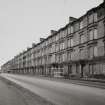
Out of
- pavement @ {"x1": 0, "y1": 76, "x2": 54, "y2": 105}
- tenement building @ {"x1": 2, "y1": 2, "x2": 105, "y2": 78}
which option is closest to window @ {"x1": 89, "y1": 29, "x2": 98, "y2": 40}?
tenement building @ {"x1": 2, "y1": 2, "x2": 105, "y2": 78}

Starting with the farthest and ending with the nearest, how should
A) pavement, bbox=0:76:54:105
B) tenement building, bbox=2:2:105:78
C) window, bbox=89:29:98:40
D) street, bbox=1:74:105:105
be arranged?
window, bbox=89:29:98:40 < tenement building, bbox=2:2:105:78 < street, bbox=1:74:105:105 < pavement, bbox=0:76:54:105

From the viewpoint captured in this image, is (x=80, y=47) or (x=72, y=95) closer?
(x=72, y=95)

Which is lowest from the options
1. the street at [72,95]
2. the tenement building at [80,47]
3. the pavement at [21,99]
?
the street at [72,95]

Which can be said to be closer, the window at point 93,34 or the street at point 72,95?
the street at point 72,95

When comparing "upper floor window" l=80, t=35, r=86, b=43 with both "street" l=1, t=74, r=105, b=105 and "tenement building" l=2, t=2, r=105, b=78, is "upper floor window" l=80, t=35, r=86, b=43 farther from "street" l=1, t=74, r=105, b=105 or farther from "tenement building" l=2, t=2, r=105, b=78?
"street" l=1, t=74, r=105, b=105

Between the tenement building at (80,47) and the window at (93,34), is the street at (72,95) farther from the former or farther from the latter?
the window at (93,34)

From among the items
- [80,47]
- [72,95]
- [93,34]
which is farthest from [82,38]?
[72,95]

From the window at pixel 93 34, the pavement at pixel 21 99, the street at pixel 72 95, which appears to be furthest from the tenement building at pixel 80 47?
the pavement at pixel 21 99

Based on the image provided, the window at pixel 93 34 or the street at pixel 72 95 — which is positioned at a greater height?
the window at pixel 93 34

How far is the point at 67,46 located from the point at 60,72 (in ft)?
24.1

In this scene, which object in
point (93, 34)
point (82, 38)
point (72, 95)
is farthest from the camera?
point (82, 38)

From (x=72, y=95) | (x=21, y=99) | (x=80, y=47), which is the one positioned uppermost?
(x=80, y=47)

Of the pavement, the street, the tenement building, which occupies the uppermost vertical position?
the tenement building

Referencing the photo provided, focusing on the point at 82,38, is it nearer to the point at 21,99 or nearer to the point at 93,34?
the point at 93,34
